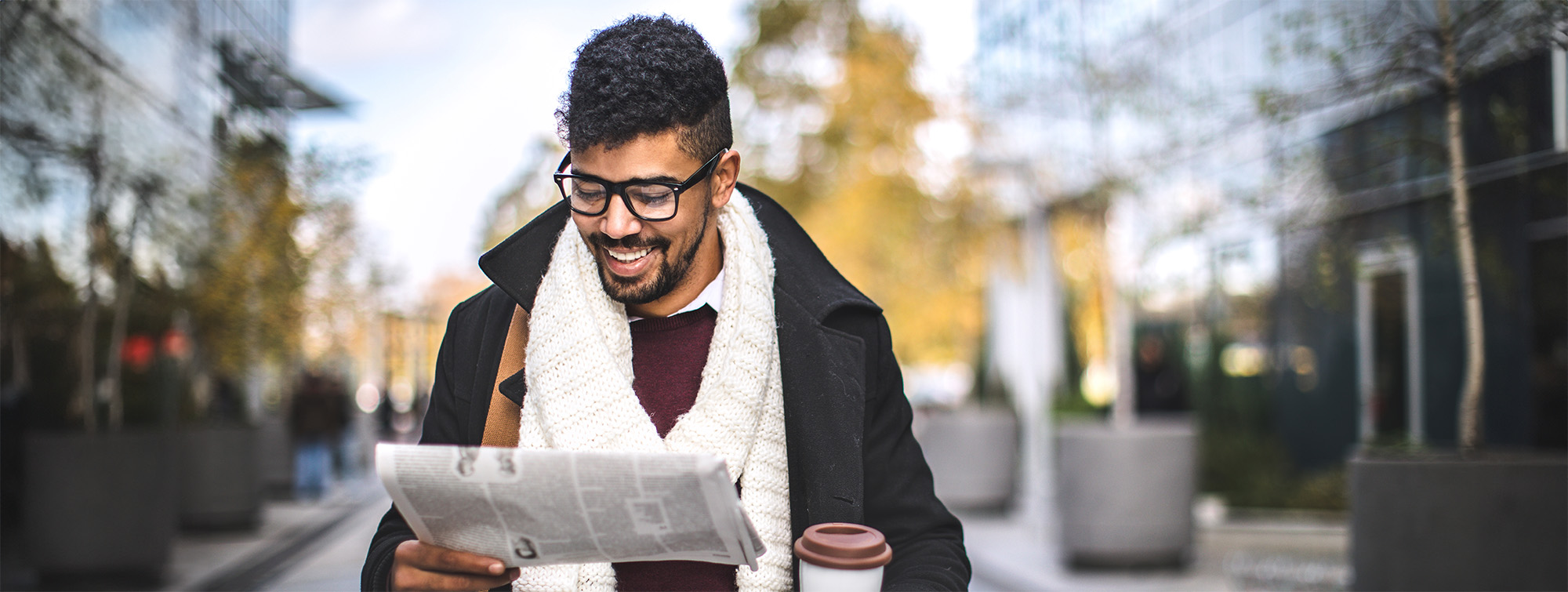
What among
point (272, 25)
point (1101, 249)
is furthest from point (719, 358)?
point (272, 25)

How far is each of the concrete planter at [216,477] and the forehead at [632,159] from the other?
940 centimetres

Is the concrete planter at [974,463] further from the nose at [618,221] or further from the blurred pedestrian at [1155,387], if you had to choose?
the nose at [618,221]

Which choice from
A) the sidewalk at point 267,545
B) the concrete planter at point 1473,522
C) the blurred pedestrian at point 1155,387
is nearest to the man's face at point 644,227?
the concrete planter at point 1473,522

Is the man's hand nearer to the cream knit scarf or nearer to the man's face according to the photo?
the cream knit scarf

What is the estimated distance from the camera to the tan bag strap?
1.93m

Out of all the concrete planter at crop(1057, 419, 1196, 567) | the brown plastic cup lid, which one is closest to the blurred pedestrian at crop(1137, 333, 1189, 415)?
the concrete planter at crop(1057, 419, 1196, 567)

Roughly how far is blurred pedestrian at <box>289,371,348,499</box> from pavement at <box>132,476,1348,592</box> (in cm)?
185

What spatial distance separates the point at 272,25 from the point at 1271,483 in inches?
Answer: 412

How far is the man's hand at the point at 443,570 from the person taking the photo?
5.07 ft

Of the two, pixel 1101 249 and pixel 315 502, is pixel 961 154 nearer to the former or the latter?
pixel 1101 249

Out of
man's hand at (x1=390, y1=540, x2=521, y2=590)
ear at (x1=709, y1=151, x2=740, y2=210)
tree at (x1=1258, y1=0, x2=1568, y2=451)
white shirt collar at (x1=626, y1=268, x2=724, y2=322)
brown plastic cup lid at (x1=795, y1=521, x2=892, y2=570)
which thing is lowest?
man's hand at (x1=390, y1=540, x2=521, y2=590)

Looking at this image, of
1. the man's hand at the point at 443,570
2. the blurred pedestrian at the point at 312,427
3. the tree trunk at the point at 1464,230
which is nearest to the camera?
the man's hand at the point at 443,570

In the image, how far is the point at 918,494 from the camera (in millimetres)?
1987

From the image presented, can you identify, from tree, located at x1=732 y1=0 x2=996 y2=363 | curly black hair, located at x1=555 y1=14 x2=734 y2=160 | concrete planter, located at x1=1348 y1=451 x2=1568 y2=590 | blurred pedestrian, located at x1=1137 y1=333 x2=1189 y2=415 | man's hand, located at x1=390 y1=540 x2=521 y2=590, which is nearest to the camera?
man's hand, located at x1=390 y1=540 x2=521 y2=590
